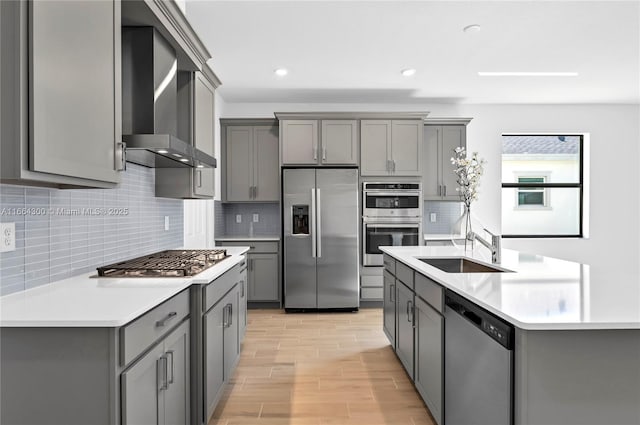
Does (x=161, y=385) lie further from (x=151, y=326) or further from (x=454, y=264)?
(x=454, y=264)

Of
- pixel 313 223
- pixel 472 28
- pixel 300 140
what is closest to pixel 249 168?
pixel 300 140

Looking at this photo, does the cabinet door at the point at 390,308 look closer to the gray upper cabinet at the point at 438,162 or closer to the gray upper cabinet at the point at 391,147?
the gray upper cabinet at the point at 391,147

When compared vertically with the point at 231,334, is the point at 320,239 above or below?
above

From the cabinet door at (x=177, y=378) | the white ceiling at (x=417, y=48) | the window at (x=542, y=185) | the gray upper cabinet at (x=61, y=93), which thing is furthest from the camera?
the window at (x=542, y=185)

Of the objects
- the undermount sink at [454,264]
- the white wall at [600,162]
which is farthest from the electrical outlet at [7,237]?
the white wall at [600,162]

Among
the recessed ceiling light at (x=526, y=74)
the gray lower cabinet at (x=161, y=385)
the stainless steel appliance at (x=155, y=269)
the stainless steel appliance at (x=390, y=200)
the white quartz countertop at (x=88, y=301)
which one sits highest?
the recessed ceiling light at (x=526, y=74)

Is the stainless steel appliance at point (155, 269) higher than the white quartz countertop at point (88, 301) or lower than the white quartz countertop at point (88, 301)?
higher

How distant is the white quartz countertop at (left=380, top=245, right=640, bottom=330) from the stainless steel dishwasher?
0.07 m

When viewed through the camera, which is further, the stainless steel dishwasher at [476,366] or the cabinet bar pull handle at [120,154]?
the cabinet bar pull handle at [120,154]

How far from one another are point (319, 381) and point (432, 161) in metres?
3.46

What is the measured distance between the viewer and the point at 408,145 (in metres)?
5.14

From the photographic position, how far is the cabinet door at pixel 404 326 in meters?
2.73

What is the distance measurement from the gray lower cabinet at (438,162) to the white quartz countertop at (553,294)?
2.91 m

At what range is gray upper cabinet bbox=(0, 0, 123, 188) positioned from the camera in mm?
1233
